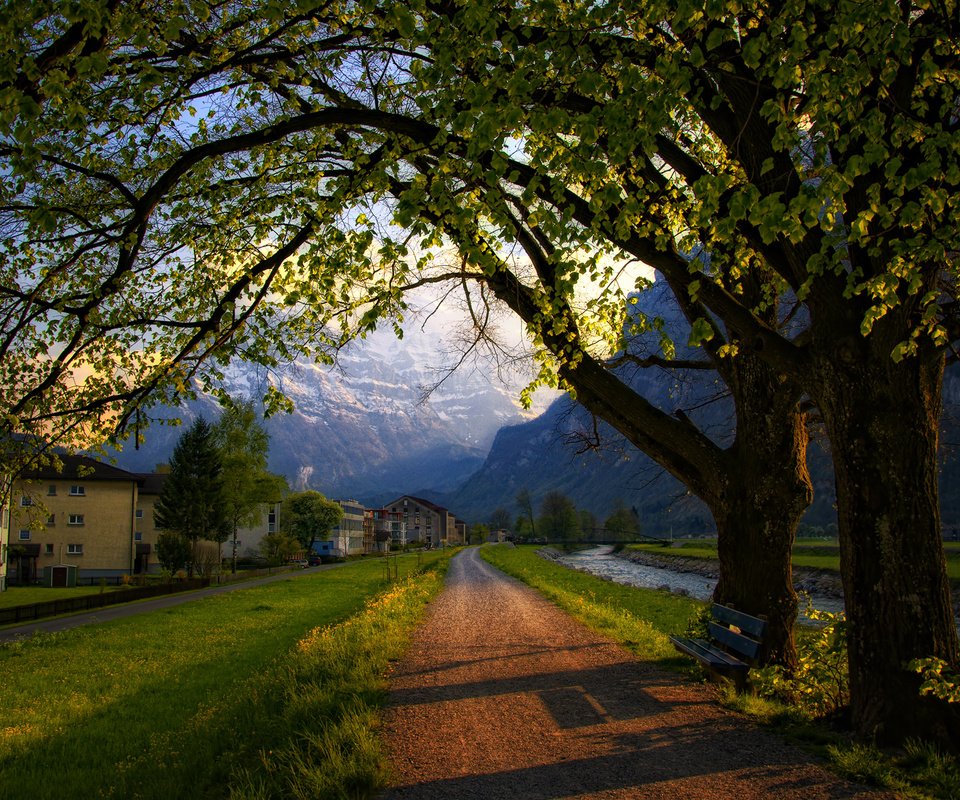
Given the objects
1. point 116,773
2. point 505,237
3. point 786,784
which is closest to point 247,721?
point 116,773

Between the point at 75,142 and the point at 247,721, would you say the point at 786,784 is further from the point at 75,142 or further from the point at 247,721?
the point at 75,142

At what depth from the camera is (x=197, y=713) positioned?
36.1ft

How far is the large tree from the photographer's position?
558 centimetres

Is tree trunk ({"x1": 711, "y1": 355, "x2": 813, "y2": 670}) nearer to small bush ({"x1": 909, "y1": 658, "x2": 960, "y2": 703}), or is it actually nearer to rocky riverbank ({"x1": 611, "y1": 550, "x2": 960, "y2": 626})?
small bush ({"x1": 909, "y1": 658, "x2": 960, "y2": 703})

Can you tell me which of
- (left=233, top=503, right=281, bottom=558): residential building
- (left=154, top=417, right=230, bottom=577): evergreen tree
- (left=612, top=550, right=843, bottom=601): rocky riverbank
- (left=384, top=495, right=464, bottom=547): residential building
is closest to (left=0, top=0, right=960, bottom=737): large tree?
(left=612, top=550, right=843, bottom=601): rocky riverbank

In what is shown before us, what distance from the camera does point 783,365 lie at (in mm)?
7574

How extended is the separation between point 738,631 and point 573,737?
3443 millimetres

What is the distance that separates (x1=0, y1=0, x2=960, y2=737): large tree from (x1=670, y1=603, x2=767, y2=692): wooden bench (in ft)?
2.74

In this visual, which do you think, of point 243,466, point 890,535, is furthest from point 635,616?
point 243,466

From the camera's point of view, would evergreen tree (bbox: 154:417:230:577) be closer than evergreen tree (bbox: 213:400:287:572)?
No

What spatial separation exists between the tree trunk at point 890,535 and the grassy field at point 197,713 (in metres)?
4.99

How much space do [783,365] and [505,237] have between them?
11.9 feet

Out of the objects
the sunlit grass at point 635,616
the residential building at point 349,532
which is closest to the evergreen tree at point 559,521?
the residential building at point 349,532

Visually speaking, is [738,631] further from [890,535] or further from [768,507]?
[890,535]
